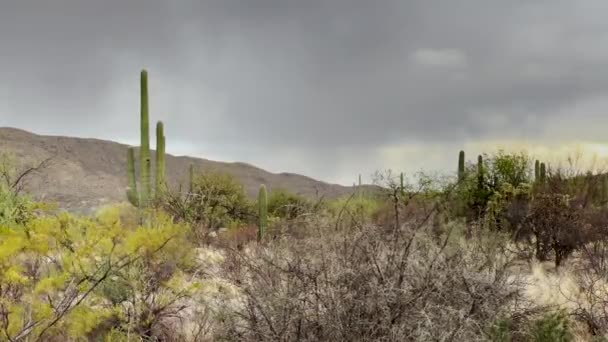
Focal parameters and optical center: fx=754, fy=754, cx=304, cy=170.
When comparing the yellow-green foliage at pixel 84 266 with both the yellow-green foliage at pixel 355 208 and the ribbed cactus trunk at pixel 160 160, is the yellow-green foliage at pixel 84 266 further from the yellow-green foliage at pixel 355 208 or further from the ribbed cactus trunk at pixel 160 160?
the ribbed cactus trunk at pixel 160 160

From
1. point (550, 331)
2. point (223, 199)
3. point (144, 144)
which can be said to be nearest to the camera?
point (550, 331)

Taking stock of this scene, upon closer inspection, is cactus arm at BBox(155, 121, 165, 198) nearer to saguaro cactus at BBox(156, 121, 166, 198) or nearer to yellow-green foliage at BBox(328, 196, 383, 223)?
saguaro cactus at BBox(156, 121, 166, 198)

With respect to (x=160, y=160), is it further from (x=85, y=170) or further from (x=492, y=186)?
(x=85, y=170)

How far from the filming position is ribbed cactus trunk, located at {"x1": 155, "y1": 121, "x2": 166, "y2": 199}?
19781 millimetres

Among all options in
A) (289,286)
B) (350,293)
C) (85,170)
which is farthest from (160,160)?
(85,170)

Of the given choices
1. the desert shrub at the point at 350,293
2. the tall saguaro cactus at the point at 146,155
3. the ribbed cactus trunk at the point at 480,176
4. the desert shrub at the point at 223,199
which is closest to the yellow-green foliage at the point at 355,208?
the desert shrub at the point at 350,293

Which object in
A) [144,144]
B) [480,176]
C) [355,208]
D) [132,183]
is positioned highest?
[144,144]

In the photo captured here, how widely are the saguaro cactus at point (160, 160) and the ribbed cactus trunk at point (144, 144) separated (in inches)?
12.2

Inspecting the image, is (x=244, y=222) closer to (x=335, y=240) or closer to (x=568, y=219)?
(x=568, y=219)

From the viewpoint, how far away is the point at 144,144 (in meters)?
20.1

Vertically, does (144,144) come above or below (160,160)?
above

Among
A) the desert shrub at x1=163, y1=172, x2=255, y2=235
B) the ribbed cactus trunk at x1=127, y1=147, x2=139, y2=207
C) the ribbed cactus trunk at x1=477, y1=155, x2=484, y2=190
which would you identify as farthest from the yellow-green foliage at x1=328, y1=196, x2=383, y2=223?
the ribbed cactus trunk at x1=127, y1=147, x2=139, y2=207

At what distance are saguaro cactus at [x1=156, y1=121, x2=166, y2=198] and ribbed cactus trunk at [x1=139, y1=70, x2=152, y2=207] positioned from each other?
311 mm

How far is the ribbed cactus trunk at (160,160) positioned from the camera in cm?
1978
